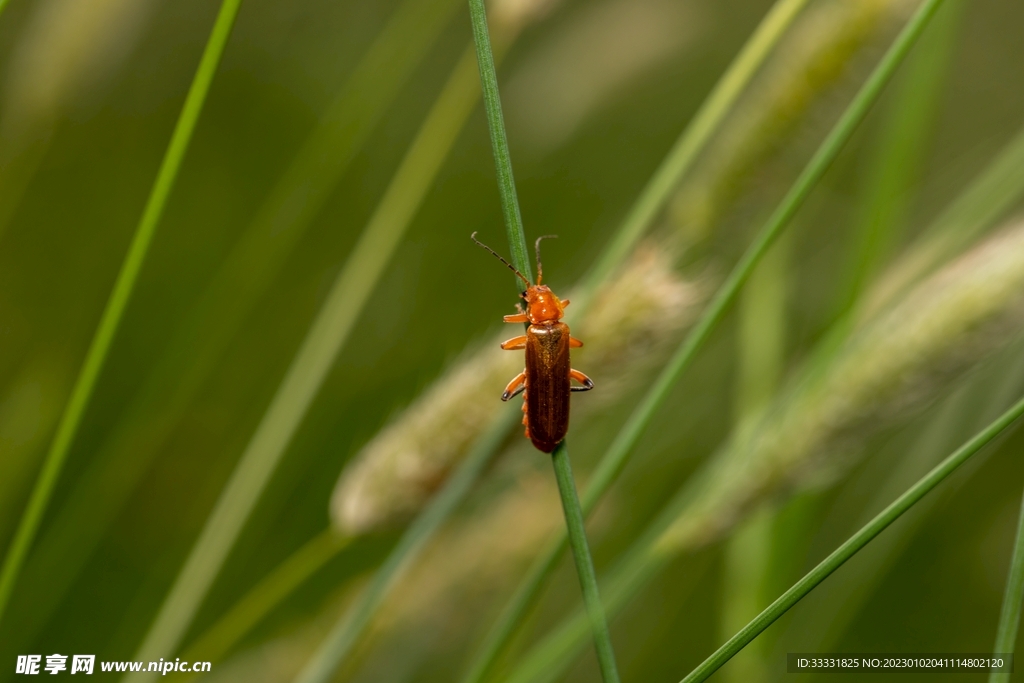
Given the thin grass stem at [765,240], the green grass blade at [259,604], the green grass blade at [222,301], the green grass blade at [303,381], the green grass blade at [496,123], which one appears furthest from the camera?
the green grass blade at [222,301]

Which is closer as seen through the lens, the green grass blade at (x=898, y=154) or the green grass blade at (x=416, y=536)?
the green grass blade at (x=416, y=536)

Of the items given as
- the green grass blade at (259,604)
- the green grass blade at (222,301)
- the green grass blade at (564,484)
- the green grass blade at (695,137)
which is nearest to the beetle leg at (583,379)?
the green grass blade at (695,137)

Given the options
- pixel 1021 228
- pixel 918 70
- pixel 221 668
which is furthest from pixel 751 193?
pixel 221 668

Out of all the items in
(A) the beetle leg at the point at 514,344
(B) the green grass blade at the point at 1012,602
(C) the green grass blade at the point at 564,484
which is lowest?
(B) the green grass blade at the point at 1012,602

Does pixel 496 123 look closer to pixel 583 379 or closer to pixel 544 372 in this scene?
pixel 544 372

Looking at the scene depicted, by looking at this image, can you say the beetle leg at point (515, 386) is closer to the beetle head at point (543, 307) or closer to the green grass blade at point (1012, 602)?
the beetle head at point (543, 307)

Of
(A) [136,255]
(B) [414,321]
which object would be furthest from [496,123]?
(B) [414,321]

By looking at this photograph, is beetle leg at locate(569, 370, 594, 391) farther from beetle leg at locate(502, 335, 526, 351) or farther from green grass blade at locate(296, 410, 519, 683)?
green grass blade at locate(296, 410, 519, 683)
